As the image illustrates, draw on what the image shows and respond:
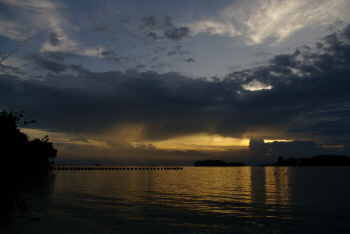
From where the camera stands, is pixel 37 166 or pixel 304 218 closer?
pixel 304 218

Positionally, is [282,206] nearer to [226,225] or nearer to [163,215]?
Result: [226,225]

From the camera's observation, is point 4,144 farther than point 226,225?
Yes

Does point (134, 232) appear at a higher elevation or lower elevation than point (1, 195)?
lower

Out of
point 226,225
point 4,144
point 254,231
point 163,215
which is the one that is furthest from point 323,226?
point 4,144

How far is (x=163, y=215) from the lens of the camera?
19.5 meters

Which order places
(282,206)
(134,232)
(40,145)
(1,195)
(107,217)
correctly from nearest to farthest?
(134,232)
(1,195)
(107,217)
(282,206)
(40,145)

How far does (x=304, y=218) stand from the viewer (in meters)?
19.3

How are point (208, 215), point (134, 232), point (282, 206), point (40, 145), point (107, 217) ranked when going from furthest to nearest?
point (40, 145)
point (282, 206)
point (208, 215)
point (107, 217)
point (134, 232)

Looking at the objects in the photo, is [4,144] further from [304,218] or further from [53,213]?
[304,218]

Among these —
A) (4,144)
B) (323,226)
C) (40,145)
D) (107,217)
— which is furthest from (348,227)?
(40,145)

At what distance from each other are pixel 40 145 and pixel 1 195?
303 ft

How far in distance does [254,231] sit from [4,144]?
114 feet

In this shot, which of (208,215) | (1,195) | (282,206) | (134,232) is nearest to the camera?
(134,232)

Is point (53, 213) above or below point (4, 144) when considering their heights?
below
